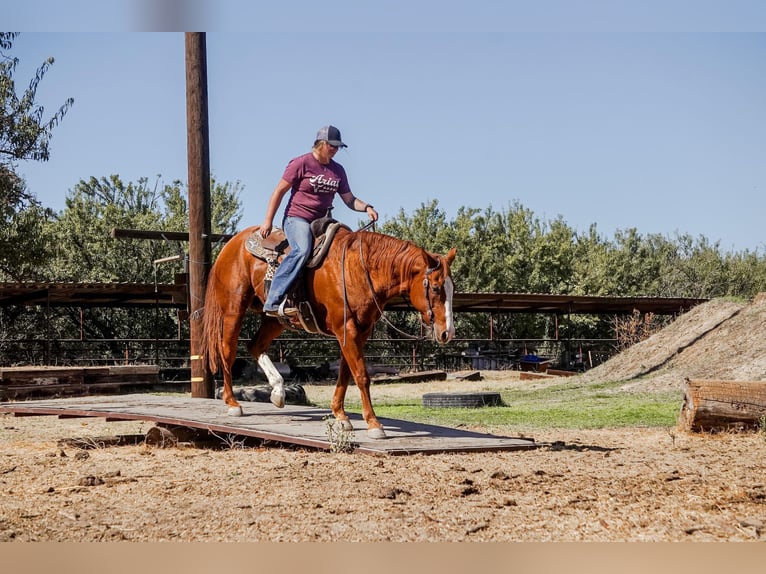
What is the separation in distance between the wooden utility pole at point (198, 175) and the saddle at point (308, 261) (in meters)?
3.38

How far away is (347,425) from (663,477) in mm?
3041

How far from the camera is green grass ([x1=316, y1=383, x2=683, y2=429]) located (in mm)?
11969

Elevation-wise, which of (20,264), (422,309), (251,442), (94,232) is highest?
(94,232)

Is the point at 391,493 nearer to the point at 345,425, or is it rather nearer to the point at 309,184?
the point at 345,425

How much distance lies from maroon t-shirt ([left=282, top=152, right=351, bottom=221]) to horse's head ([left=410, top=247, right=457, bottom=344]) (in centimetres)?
153

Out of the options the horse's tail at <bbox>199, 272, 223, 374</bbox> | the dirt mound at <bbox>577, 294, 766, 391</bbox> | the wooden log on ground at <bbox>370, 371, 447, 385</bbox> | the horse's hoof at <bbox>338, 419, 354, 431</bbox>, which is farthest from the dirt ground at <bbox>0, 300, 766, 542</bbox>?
the wooden log on ground at <bbox>370, 371, 447, 385</bbox>

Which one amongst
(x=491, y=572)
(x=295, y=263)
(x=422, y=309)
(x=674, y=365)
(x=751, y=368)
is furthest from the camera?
(x=674, y=365)

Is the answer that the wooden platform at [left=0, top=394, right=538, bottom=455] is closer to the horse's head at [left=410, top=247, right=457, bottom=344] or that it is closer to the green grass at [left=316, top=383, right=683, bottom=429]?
the horse's head at [left=410, top=247, right=457, bottom=344]

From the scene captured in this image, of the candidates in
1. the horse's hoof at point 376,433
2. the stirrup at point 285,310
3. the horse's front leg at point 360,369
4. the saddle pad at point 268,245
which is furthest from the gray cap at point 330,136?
the horse's hoof at point 376,433

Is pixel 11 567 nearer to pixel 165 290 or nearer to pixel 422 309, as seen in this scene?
pixel 422 309

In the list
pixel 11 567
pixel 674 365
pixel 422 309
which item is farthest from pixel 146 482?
pixel 674 365

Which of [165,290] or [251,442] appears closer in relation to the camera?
[251,442]

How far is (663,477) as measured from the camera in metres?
6.12

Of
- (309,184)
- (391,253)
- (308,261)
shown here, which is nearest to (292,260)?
(308,261)
